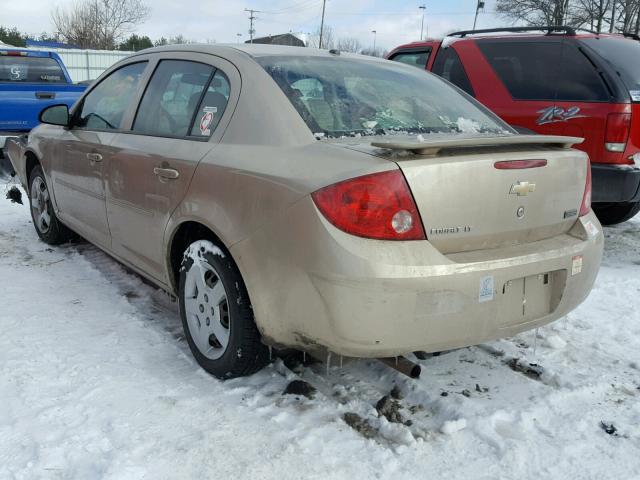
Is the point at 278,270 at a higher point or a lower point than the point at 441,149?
lower

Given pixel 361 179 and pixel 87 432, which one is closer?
pixel 361 179

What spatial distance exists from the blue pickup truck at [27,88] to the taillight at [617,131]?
256 inches

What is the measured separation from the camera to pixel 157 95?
3479 mm

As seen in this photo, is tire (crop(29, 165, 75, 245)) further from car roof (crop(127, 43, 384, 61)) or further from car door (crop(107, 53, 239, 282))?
car roof (crop(127, 43, 384, 61))

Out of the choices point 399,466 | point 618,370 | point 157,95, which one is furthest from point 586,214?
point 157,95

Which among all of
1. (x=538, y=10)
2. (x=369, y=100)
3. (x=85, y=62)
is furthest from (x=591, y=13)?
(x=369, y=100)

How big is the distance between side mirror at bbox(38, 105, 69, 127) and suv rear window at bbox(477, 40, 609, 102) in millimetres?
3909

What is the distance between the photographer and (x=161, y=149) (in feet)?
10.4

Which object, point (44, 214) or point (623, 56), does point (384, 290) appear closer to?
point (44, 214)

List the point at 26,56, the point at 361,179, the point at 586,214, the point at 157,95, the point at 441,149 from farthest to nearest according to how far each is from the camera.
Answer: the point at 26,56 < the point at 157,95 < the point at 586,214 < the point at 441,149 < the point at 361,179

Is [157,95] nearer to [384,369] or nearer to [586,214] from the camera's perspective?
[384,369]

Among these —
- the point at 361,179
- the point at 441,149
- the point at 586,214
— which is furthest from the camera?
the point at 586,214

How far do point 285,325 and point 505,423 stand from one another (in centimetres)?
105

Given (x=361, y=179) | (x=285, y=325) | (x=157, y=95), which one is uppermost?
(x=157, y=95)
